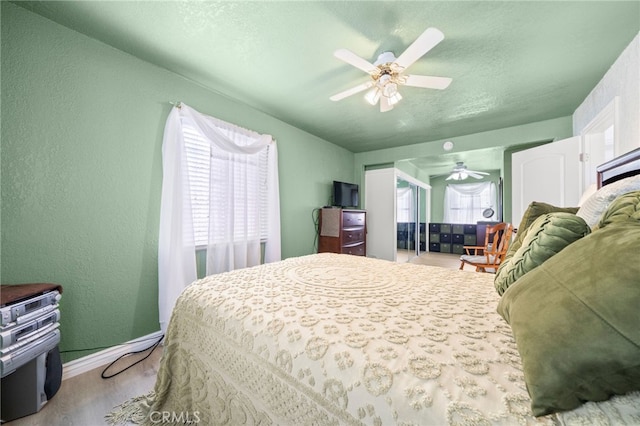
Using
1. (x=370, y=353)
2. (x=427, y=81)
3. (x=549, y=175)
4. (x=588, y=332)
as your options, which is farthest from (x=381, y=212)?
(x=588, y=332)

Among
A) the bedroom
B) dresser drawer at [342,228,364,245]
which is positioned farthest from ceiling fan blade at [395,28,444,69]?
dresser drawer at [342,228,364,245]

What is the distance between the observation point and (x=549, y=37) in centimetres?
170

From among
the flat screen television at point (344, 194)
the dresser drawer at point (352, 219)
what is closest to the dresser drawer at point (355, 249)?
the dresser drawer at point (352, 219)

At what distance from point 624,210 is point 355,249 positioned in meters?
3.29

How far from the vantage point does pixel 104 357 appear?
1.78 m

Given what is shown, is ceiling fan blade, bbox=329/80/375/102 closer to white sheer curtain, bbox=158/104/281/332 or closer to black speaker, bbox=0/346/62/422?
white sheer curtain, bbox=158/104/281/332

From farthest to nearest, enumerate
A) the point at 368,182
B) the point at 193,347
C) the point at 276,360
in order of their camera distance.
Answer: the point at 368,182
the point at 193,347
the point at 276,360

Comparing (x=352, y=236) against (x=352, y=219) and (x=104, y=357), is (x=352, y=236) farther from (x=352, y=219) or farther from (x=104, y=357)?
(x=104, y=357)

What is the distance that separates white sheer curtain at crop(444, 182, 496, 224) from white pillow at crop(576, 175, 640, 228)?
6504 mm

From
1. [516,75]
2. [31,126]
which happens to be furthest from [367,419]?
[516,75]

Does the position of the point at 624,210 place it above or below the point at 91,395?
above

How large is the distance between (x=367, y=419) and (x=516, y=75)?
2.95 m

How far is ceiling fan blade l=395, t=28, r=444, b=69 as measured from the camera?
1.36 metres

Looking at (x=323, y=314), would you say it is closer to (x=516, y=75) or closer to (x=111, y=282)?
(x=111, y=282)
